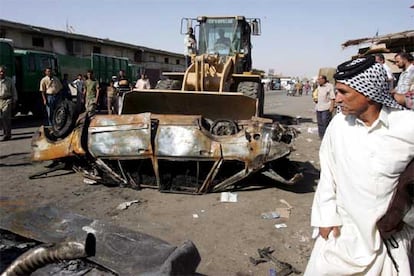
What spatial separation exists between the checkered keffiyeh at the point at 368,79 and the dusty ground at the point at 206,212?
1.99 meters

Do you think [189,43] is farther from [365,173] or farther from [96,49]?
[96,49]

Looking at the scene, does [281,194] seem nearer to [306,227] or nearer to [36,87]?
[306,227]

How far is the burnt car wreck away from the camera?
204 inches

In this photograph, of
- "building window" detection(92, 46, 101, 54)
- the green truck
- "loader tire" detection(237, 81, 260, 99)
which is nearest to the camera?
"loader tire" detection(237, 81, 260, 99)

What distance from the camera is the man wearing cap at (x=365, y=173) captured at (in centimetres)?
180

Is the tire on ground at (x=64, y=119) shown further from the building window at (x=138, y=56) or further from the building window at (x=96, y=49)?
the building window at (x=138, y=56)

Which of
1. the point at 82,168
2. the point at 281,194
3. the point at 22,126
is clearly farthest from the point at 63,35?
the point at 281,194

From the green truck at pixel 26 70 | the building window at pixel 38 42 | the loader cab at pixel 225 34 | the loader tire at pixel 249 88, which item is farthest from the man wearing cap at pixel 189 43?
the building window at pixel 38 42

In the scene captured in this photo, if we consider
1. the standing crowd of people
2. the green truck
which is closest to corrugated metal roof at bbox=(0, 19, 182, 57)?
the green truck

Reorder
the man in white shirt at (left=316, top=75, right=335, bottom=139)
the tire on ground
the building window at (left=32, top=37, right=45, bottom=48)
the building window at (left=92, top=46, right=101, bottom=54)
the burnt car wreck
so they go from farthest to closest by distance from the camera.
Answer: the building window at (left=92, top=46, right=101, bottom=54) → the building window at (left=32, top=37, right=45, bottom=48) → the man in white shirt at (left=316, top=75, right=335, bottom=139) → the tire on ground → the burnt car wreck

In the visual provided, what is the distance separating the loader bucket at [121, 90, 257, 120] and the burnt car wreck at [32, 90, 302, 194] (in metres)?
1.76

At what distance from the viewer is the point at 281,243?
A: 388 centimetres

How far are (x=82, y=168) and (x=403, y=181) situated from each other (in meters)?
5.04

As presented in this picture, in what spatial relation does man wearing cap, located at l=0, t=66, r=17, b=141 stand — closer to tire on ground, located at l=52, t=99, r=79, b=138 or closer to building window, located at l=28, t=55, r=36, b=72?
tire on ground, located at l=52, t=99, r=79, b=138
